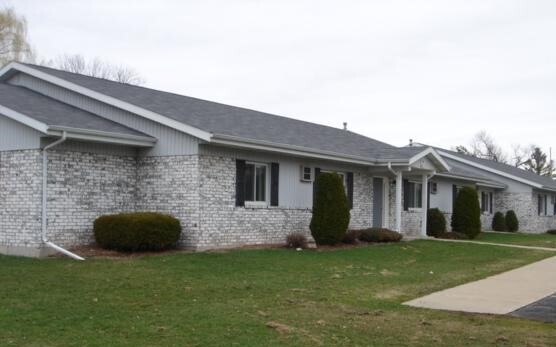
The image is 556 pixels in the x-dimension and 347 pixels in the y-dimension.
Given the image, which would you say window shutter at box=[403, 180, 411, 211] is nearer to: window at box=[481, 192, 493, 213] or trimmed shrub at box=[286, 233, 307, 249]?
trimmed shrub at box=[286, 233, 307, 249]

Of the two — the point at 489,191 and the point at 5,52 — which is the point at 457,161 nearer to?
the point at 489,191

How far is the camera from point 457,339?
823 centimetres

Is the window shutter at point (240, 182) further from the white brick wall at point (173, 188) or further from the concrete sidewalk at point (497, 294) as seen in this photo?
the concrete sidewalk at point (497, 294)

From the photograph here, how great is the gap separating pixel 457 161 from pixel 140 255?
91.8 ft

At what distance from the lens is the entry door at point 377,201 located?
24.1m

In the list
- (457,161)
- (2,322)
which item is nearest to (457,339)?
(2,322)

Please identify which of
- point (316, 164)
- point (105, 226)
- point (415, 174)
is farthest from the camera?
point (415, 174)

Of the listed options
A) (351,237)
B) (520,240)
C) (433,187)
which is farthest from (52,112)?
(520,240)

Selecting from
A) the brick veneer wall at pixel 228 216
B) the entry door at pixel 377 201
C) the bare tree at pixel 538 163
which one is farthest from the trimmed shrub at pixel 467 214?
the bare tree at pixel 538 163

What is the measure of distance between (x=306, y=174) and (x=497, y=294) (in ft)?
31.2

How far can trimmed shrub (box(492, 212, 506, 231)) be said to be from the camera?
3559cm

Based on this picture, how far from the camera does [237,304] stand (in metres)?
10.1

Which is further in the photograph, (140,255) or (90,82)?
(90,82)

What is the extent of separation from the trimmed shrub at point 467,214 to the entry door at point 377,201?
4.45 meters
